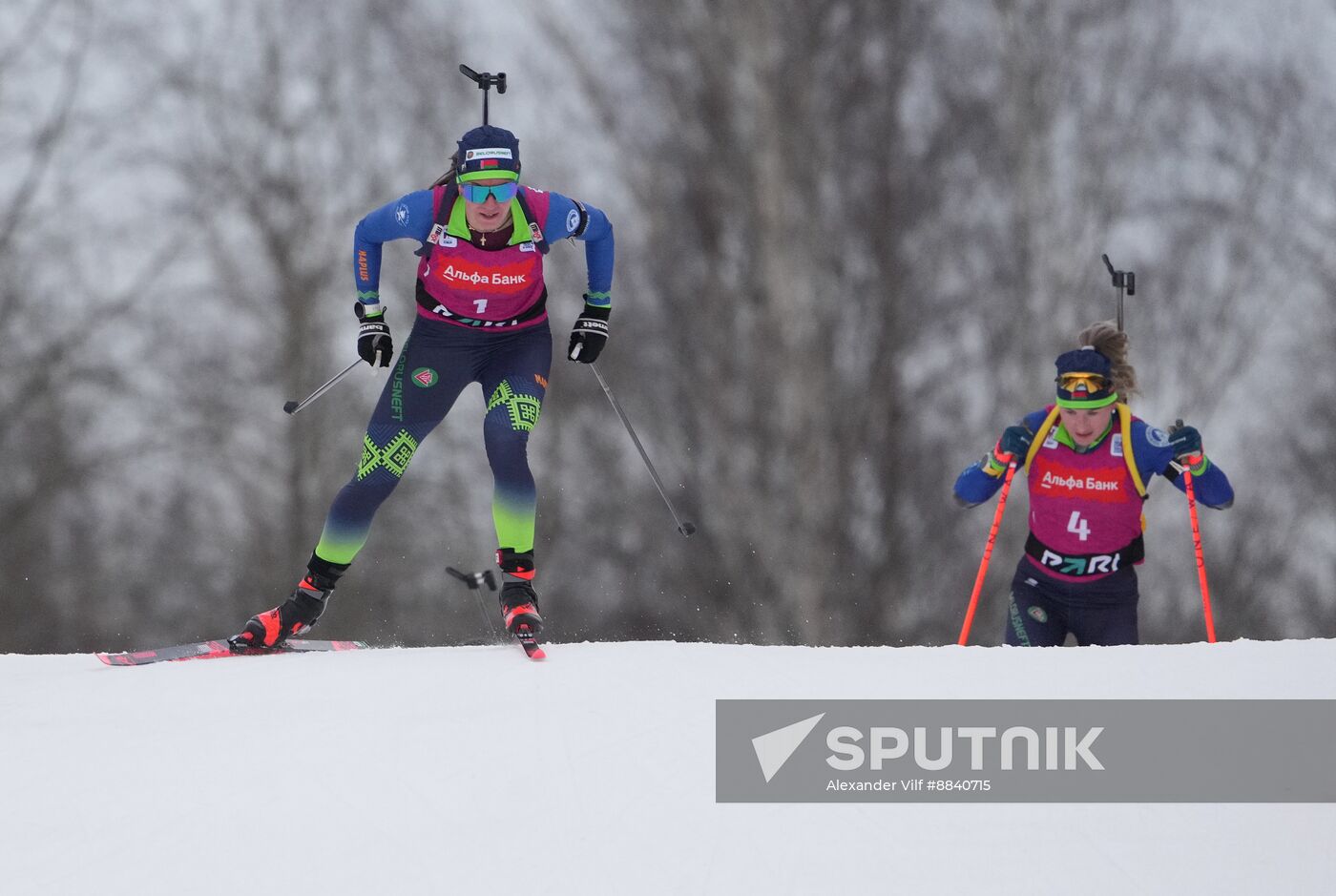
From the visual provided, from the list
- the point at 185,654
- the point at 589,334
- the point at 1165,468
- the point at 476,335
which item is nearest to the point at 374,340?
the point at 476,335

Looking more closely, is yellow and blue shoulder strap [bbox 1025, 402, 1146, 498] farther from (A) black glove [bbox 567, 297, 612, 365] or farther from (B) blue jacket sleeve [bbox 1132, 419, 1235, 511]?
(A) black glove [bbox 567, 297, 612, 365]

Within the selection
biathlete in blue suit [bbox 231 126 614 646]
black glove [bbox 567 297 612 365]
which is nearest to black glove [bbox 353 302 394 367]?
biathlete in blue suit [bbox 231 126 614 646]

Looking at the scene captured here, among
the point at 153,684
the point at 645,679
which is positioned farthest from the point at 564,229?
the point at 153,684

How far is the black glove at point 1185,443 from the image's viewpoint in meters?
5.29

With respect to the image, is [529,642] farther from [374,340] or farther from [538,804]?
[538,804]

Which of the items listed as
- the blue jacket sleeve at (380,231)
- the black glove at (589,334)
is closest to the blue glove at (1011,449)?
the black glove at (589,334)

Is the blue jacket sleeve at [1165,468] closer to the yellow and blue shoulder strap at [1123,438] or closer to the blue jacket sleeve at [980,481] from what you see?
the yellow and blue shoulder strap at [1123,438]

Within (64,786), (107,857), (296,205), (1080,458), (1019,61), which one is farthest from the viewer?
(296,205)

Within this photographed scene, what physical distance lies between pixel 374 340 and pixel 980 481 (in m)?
2.34

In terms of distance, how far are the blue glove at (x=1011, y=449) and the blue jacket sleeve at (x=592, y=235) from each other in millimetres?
1562

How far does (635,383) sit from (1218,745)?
29.8 feet

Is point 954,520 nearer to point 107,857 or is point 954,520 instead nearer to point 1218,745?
point 1218,745

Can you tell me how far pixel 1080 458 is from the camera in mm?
5391

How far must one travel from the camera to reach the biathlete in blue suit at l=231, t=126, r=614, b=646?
15.6 feet
